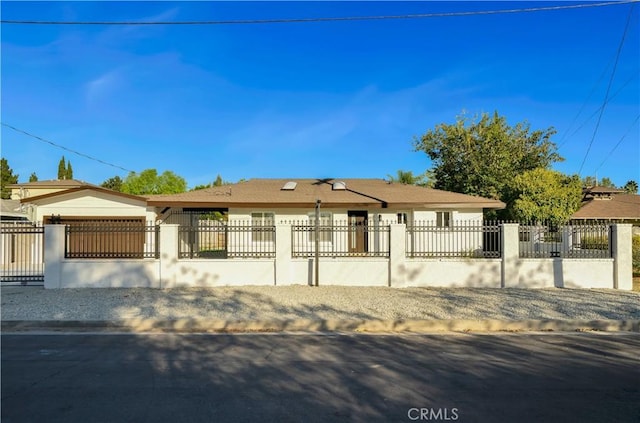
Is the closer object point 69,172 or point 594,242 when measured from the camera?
point 594,242

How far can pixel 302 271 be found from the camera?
1302 cm

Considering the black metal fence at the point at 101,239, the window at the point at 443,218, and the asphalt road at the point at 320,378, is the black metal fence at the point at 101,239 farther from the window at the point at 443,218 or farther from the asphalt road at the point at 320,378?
the window at the point at 443,218

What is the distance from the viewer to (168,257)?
41.6ft

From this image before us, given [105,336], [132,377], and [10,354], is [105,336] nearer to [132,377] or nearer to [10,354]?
[10,354]

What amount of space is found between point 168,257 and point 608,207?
3195 centimetres

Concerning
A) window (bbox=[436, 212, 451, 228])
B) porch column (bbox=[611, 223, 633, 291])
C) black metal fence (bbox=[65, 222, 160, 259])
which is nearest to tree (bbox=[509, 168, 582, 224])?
window (bbox=[436, 212, 451, 228])

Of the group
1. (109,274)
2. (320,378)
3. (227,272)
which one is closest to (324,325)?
(320,378)

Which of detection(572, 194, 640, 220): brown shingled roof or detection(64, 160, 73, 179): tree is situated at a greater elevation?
detection(64, 160, 73, 179): tree

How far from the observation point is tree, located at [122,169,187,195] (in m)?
51.0

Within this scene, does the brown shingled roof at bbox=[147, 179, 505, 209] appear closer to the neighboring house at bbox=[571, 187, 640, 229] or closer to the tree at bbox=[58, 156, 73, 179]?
the neighboring house at bbox=[571, 187, 640, 229]

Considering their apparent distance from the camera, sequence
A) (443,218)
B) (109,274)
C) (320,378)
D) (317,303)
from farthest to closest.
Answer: (443,218) < (109,274) < (317,303) < (320,378)

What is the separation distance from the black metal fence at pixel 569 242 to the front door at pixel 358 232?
15.5 ft

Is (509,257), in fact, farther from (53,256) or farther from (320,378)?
(53,256)

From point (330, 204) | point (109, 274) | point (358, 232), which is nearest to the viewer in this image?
point (109, 274)
